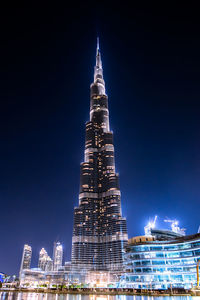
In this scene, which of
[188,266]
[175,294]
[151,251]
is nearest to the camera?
[175,294]

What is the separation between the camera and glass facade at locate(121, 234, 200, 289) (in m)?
130

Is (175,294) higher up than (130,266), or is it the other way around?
(130,266)

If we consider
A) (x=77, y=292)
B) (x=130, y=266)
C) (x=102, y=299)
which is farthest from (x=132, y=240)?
(x=102, y=299)

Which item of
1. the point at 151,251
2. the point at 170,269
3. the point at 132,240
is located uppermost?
the point at 132,240

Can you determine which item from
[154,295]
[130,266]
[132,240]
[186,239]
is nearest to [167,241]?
[186,239]

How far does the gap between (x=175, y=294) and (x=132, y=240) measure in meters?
97.2

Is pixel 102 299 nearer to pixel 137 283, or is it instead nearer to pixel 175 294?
pixel 175 294

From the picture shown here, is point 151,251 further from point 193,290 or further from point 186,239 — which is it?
point 193,290

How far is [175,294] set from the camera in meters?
91.1

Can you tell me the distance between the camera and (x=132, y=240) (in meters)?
187

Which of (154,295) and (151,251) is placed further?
(151,251)

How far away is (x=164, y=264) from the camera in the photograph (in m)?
136

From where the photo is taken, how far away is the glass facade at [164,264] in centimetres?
12988

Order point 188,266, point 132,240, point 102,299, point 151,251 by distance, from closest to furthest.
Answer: point 102,299
point 188,266
point 151,251
point 132,240
